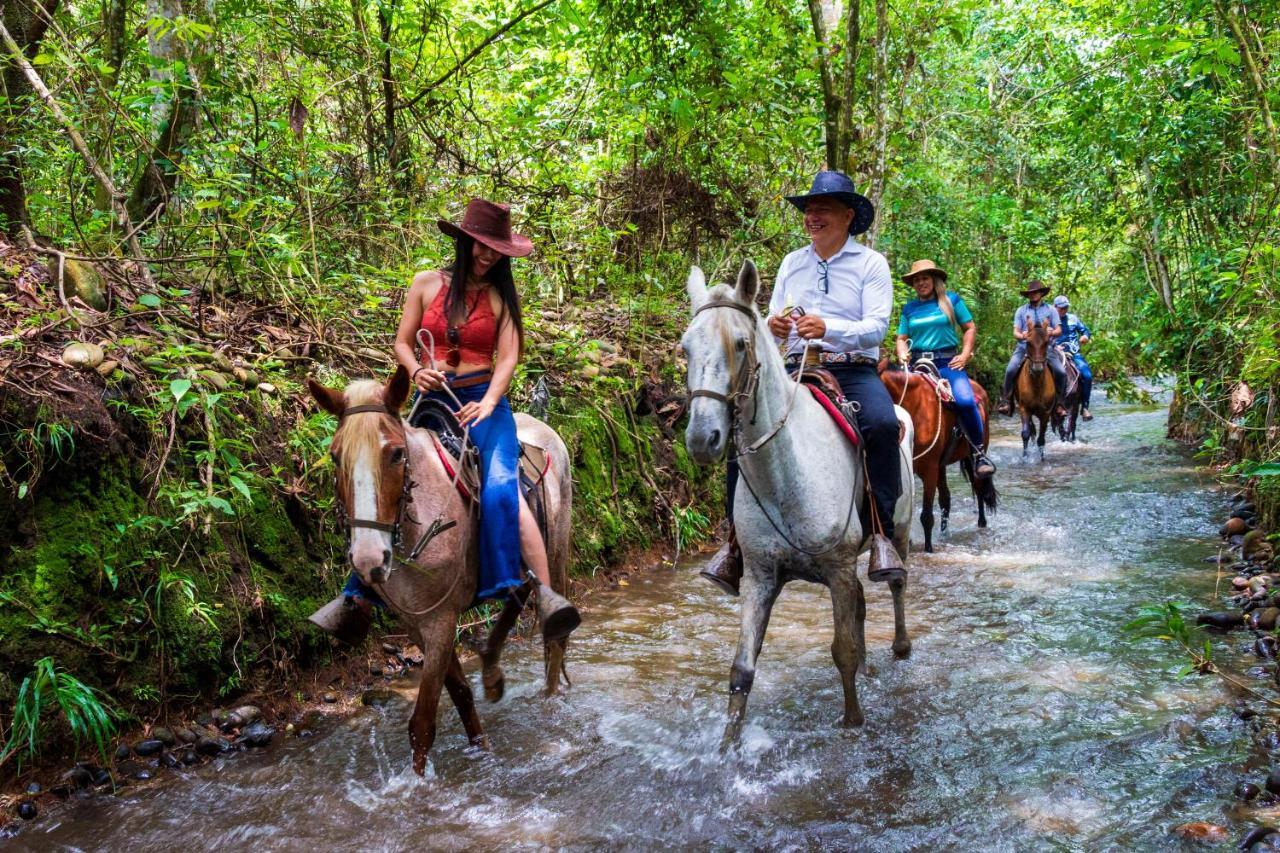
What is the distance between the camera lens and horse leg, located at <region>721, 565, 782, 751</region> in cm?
464

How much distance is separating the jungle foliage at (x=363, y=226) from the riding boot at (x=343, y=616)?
0.86 m

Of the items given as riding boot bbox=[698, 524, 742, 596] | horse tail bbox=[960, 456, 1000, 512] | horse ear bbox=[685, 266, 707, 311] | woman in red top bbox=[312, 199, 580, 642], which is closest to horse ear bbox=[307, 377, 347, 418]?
woman in red top bbox=[312, 199, 580, 642]

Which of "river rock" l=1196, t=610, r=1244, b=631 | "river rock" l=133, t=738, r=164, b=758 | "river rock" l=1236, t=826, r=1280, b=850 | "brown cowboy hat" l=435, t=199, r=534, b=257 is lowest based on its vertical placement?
"river rock" l=1236, t=826, r=1280, b=850

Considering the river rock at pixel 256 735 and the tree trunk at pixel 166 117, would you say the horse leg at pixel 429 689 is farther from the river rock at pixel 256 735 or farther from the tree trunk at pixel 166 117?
the tree trunk at pixel 166 117

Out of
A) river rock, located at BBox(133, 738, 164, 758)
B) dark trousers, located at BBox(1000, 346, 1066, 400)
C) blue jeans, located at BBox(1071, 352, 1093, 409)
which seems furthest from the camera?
blue jeans, located at BBox(1071, 352, 1093, 409)

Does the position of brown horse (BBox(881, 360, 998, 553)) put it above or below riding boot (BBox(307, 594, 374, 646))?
above

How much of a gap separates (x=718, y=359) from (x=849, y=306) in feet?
5.13

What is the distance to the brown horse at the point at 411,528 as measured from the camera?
3781 mm

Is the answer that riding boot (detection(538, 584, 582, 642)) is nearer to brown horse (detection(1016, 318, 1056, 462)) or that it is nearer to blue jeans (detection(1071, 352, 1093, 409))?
brown horse (detection(1016, 318, 1056, 462))

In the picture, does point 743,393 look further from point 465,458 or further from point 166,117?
point 166,117

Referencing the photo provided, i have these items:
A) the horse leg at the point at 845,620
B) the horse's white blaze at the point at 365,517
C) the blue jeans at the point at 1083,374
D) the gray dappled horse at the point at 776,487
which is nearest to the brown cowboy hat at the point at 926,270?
the gray dappled horse at the point at 776,487

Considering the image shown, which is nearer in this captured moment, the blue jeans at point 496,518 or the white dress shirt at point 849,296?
the blue jeans at point 496,518

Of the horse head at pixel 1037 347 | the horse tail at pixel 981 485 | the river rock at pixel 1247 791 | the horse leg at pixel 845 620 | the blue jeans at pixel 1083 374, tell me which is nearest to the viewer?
the river rock at pixel 1247 791

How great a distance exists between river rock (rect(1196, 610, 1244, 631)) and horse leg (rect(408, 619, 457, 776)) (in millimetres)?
5351
